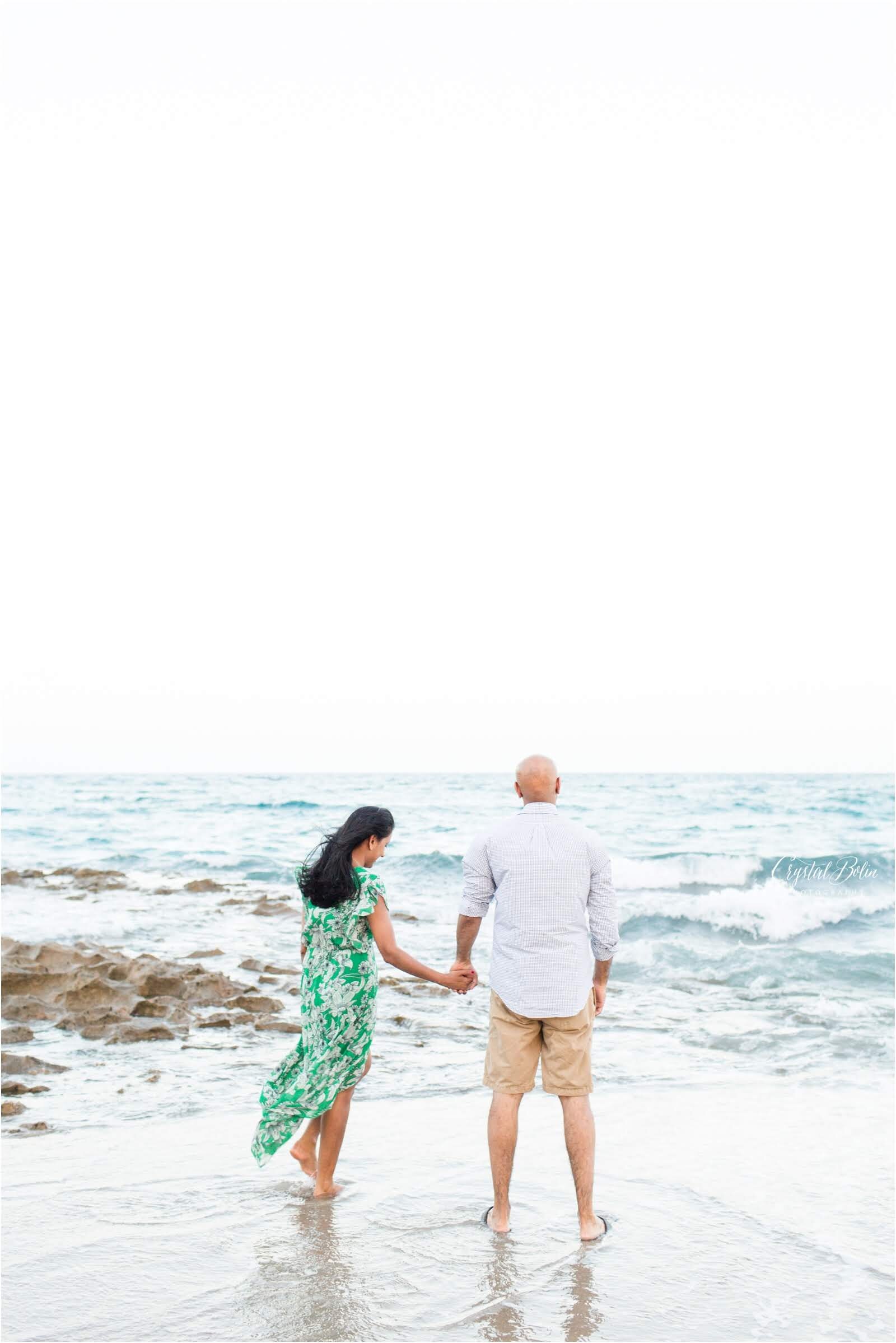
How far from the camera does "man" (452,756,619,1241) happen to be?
4.92m

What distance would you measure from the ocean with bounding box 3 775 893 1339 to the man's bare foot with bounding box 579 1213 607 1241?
0.09m

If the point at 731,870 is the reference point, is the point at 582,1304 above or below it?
above

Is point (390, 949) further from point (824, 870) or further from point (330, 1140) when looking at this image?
point (824, 870)

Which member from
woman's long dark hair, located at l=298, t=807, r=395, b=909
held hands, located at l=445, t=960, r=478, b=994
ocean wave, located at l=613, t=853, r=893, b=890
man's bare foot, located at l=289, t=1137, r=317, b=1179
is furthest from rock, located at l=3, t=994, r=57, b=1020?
ocean wave, located at l=613, t=853, r=893, b=890

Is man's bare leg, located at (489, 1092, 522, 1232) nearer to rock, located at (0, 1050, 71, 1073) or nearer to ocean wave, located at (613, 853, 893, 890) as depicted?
rock, located at (0, 1050, 71, 1073)

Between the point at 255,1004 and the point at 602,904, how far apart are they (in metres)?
5.51

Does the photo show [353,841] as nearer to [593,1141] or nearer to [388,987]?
[593,1141]

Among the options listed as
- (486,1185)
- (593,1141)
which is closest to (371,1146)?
(486,1185)

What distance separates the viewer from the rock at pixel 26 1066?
292 inches

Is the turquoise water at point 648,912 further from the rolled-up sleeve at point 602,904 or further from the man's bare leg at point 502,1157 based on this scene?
the rolled-up sleeve at point 602,904

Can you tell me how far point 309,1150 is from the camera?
545 centimetres

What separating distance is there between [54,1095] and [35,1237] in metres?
2.32

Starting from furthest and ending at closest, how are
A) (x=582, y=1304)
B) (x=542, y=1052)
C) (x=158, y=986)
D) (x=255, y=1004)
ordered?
(x=158, y=986)
(x=255, y=1004)
(x=542, y=1052)
(x=582, y=1304)

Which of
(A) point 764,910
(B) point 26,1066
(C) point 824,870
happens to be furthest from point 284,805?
(B) point 26,1066
